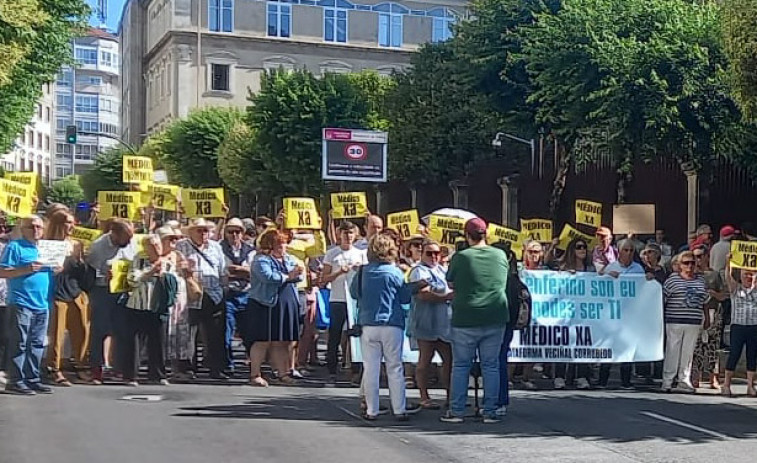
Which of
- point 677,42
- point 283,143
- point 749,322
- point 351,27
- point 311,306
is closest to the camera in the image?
point 749,322

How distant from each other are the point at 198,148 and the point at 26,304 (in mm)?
40072

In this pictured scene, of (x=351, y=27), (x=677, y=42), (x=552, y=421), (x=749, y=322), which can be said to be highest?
(x=351, y=27)

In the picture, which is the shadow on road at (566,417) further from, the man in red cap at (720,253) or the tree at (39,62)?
the tree at (39,62)

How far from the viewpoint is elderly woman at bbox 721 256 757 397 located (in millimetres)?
12312

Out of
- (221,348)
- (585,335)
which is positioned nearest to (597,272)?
(585,335)

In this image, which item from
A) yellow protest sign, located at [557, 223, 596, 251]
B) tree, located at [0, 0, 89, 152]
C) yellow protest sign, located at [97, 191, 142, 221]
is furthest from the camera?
tree, located at [0, 0, 89, 152]

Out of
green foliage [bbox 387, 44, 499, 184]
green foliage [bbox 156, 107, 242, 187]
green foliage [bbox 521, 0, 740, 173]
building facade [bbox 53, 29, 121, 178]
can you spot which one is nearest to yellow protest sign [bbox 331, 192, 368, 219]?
green foliage [bbox 521, 0, 740, 173]

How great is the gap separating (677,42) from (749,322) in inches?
295

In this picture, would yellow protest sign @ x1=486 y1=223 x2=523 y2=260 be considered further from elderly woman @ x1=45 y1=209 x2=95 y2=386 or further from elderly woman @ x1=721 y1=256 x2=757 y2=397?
elderly woman @ x1=45 y1=209 x2=95 y2=386

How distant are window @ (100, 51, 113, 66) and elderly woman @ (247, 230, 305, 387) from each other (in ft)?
486

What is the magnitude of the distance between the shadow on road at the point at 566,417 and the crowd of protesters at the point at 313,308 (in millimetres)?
284

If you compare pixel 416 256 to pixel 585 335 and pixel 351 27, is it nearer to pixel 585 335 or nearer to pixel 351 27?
pixel 585 335

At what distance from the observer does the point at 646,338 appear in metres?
13.2

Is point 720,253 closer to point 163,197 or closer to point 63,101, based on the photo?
point 163,197
